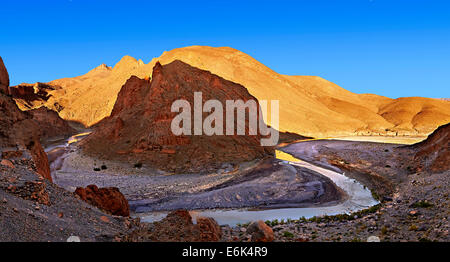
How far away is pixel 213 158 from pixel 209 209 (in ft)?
41.7

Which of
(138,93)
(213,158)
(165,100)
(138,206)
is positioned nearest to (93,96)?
(138,93)

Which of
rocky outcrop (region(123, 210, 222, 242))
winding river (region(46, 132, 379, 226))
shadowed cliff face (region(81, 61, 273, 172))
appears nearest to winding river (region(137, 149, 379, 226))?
winding river (region(46, 132, 379, 226))

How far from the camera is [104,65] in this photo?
196 meters

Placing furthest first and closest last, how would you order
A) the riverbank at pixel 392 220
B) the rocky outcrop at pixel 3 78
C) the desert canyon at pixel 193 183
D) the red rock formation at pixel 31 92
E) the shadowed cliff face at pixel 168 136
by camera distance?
the red rock formation at pixel 31 92
the shadowed cliff face at pixel 168 136
the rocky outcrop at pixel 3 78
the riverbank at pixel 392 220
the desert canyon at pixel 193 183

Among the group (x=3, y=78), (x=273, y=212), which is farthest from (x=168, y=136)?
(x=3, y=78)

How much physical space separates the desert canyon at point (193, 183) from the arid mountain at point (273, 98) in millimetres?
18526

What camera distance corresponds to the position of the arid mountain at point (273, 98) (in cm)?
8394

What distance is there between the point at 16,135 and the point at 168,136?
869 inches

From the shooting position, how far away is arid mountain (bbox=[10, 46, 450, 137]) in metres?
83.9

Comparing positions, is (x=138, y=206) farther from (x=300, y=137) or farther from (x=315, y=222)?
(x=300, y=137)

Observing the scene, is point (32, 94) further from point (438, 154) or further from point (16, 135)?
point (438, 154)

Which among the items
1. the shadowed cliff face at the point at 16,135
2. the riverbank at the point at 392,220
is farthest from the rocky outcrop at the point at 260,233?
the shadowed cliff face at the point at 16,135

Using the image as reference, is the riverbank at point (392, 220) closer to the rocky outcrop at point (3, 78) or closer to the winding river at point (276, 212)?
the winding river at point (276, 212)

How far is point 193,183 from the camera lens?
2758 cm
